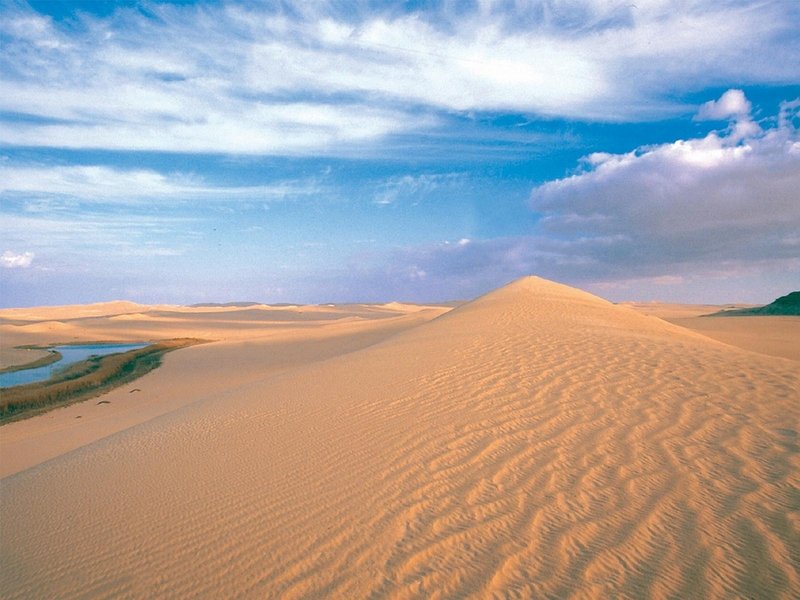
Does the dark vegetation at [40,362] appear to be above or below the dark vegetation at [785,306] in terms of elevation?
below

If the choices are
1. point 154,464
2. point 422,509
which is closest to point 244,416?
point 154,464

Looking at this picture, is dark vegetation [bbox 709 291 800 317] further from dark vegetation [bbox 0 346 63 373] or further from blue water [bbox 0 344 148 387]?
dark vegetation [bbox 0 346 63 373]

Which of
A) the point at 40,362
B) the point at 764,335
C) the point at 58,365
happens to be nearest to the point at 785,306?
the point at 764,335

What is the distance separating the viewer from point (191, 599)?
11.3 ft

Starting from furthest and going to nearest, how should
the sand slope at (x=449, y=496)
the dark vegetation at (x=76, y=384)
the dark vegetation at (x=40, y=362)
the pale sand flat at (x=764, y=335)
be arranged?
the dark vegetation at (x=40, y=362), the pale sand flat at (x=764, y=335), the dark vegetation at (x=76, y=384), the sand slope at (x=449, y=496)

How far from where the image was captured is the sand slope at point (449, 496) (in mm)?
3449

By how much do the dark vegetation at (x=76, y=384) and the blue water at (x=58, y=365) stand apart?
3.14ft

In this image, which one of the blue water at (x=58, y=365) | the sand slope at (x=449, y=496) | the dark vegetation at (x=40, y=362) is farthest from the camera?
the dark vegetation at (x=40, y=362)

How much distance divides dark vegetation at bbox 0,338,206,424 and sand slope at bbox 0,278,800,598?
1031cm

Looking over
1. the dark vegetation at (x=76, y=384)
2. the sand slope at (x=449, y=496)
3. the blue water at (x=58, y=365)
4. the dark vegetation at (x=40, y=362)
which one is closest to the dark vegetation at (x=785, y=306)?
the sand slope at (x=449, y=496)

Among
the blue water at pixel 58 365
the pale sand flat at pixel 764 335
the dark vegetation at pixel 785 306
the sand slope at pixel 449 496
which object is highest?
the dark vegetation at pixel 785 306

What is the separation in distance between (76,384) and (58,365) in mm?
10622

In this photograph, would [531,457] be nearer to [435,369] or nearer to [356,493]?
[356,493]

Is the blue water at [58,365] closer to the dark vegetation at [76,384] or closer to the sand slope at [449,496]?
the dark vegetation at [76,384]
